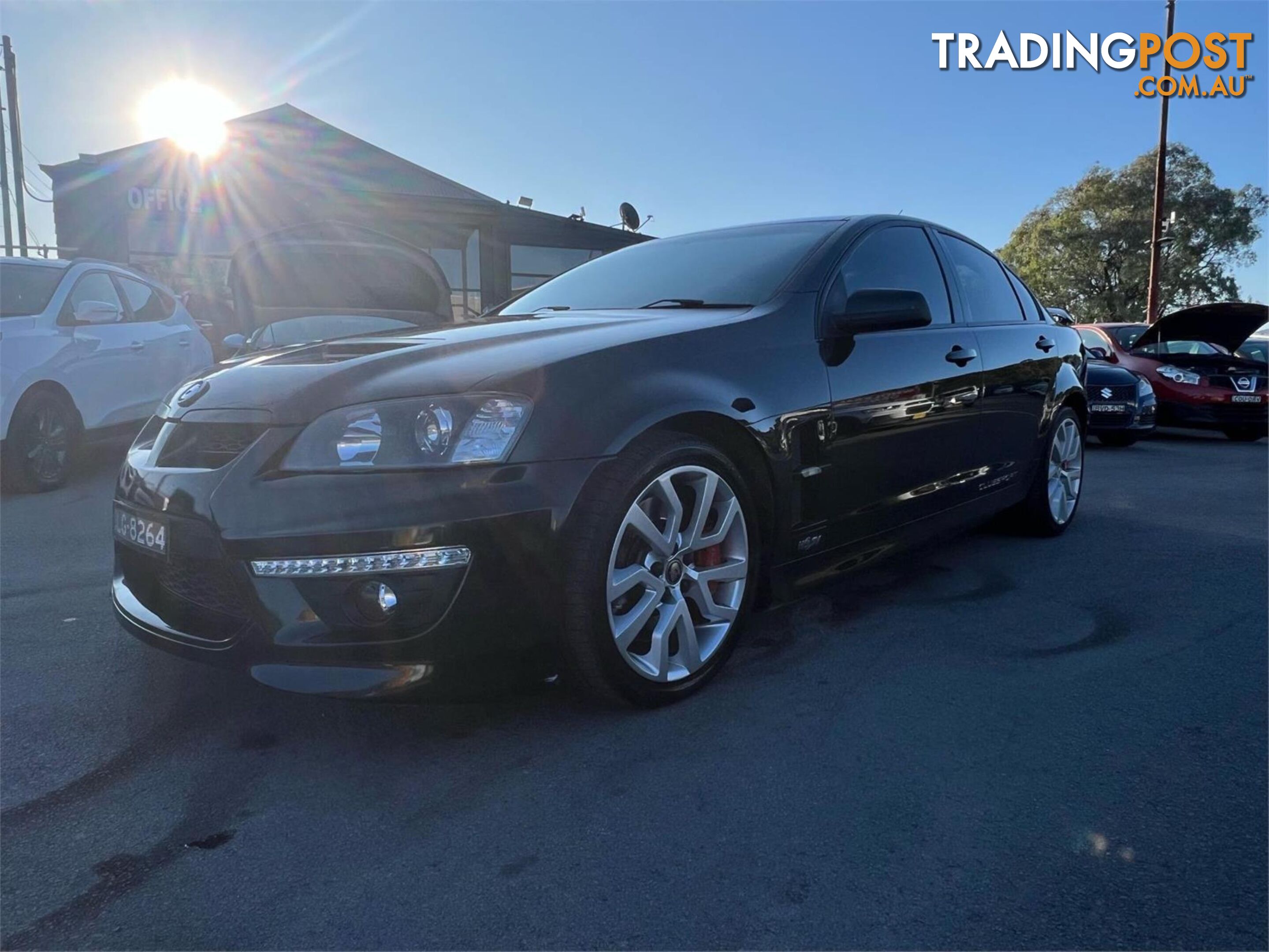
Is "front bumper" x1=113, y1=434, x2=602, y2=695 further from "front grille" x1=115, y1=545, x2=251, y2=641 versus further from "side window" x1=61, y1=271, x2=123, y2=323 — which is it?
"side window" x1=61, y1=271, x2=123, y2=323

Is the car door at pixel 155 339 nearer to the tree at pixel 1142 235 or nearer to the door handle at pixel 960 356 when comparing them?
the door handle at pixel 960 356

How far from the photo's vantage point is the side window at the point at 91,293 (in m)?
6.64

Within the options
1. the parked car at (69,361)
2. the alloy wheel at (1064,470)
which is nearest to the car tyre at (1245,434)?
the alloy wheel at (1064,470)

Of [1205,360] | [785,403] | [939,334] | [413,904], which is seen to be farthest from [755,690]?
[1205,360]

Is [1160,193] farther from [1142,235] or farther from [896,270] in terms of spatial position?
[896,270]

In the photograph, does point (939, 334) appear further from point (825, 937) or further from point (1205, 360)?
point (1205, 360)

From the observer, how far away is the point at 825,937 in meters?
1.75

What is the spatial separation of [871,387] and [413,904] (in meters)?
2.25

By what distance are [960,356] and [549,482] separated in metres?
2.25

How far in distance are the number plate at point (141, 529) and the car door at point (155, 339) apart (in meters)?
4.80

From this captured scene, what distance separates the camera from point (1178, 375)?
35.4 feet

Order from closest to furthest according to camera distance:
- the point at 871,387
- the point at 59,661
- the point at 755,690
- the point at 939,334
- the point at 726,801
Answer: the point at 726,801 → the point at 755,690 → the point at 59,661 → the point at 871,387 → the point at 939,334

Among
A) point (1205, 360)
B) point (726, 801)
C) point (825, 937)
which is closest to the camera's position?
point (825, 937)

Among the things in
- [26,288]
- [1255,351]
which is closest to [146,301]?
[26,288]
